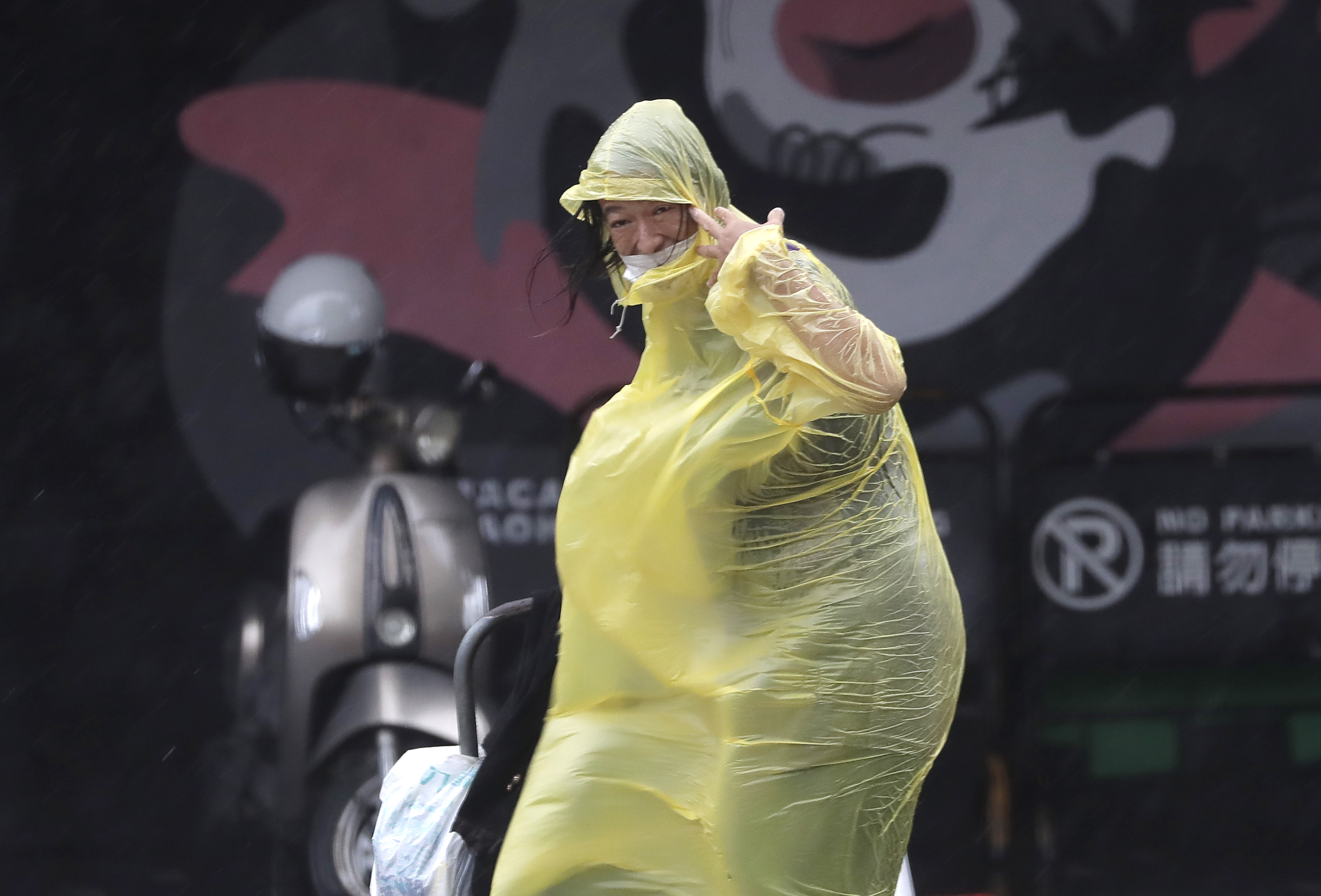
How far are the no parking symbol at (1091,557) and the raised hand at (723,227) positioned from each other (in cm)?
243

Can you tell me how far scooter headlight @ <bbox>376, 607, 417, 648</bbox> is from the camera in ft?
12.6

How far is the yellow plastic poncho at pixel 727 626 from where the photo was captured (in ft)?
6.40

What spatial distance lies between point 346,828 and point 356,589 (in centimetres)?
58

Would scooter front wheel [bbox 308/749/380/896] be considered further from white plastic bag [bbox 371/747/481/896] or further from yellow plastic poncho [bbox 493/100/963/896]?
yellow plastic poncho [bbox 493/100/963/896]

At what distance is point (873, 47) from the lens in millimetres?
4523

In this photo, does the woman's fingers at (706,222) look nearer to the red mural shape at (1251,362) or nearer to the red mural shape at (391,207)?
the red mural shape at (391,207)

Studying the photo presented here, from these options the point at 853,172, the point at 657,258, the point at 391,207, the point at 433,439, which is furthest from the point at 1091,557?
the point at 657,258

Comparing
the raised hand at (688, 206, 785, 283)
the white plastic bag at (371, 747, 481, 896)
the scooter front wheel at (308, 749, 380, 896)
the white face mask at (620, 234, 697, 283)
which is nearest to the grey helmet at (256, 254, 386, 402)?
the scooter front wheel at (308, 749, 380, 896)

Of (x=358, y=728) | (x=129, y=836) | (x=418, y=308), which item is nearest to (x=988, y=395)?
(x=418, y=308)

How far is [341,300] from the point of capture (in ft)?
13.0

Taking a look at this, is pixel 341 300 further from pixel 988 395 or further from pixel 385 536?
pixel 988 395

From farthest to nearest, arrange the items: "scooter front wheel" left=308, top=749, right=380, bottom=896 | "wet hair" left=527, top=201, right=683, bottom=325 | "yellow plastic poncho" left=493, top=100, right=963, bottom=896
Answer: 1. "scooter front wheel" left=308, top=749, right=380, bottom=896
2. "wet hair" left=527, top=201, right=683, bottom=325
3. "yellow plastic poncho" left=493, top=100, right=963, bottom=896

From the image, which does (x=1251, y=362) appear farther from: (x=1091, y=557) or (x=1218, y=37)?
(x=1218, y=37)

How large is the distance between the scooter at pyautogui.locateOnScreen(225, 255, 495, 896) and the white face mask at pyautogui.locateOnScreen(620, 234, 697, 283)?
189 centimetres
